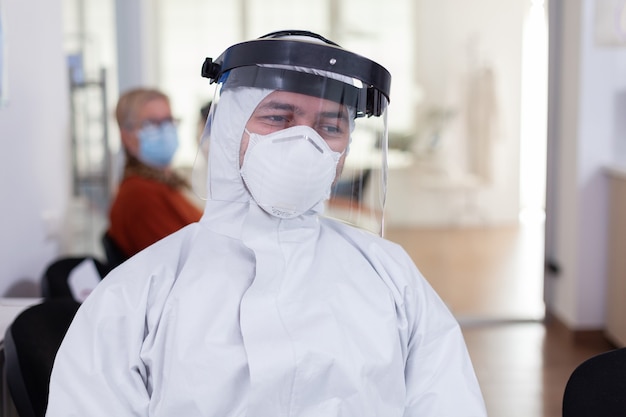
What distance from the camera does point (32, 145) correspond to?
8.72 ft

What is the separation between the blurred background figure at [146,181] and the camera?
2.81 m

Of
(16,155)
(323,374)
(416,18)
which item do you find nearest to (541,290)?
(416,18)

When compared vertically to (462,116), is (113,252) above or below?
below

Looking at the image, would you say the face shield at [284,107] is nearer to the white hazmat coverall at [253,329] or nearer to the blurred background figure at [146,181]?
the white hazmat coverall at [253,329]

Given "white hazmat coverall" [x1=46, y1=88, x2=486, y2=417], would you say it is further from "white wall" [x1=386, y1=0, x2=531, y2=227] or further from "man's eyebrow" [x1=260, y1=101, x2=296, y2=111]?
"white wall" [x1=386, y1=0, x2=531, y2=227]

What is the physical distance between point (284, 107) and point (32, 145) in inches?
61.5

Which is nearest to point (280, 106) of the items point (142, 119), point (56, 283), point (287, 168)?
point (287, 168)

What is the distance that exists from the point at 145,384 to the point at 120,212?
1585 millimetres

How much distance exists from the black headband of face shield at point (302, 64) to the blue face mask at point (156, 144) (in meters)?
1.51

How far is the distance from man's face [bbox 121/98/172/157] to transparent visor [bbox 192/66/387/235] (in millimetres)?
1475

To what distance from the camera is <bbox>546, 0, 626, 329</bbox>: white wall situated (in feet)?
12.6

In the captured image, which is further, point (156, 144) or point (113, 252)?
point (156, 144)

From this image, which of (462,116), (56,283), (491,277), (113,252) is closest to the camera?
(56,283)

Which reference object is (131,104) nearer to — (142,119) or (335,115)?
(142,119)
